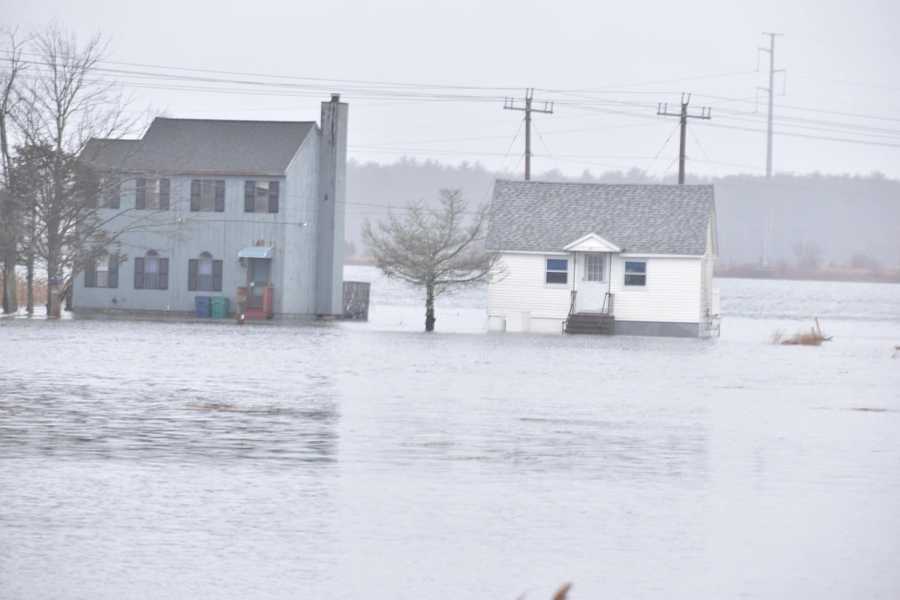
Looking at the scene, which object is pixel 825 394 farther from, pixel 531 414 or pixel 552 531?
pixel 552 531

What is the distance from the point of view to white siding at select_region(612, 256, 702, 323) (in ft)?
231

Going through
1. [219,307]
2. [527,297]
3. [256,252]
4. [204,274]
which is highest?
[256,252]

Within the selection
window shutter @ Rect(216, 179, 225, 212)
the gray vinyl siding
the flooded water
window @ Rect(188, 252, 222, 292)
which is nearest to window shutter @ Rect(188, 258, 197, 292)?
window @ Rect(188, 252, 222, 292)

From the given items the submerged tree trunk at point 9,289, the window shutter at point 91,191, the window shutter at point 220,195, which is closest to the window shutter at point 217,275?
the window shutter at point 220,195

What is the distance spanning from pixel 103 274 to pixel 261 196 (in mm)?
7609

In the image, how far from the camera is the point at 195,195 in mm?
73188

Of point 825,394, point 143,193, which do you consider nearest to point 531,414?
point 825,394

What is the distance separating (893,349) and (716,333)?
443 inches

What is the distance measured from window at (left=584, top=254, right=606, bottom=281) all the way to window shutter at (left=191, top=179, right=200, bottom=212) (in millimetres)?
16506

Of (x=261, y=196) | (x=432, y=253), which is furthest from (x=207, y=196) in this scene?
(x=432, y=253)

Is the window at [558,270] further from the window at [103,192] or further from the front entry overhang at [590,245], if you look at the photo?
the window at [103,192]

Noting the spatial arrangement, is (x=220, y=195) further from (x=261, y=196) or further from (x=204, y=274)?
(x=204, y=274)

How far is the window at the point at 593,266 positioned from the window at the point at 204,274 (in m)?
15.4

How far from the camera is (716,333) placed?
77062mm
